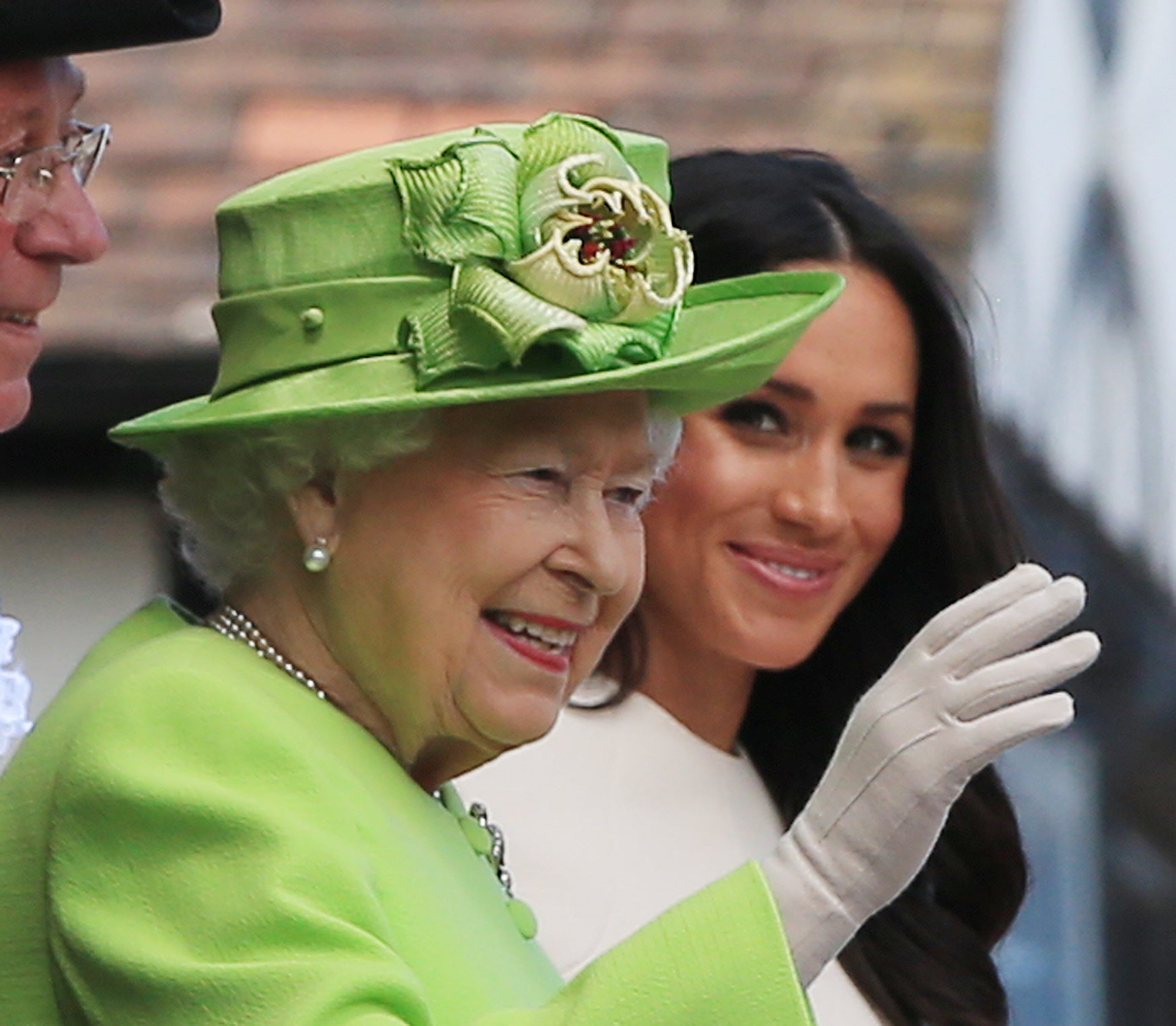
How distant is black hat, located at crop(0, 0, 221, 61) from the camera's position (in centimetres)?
254

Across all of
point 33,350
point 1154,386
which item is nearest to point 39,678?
point 1154,386

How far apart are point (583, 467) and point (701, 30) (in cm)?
474

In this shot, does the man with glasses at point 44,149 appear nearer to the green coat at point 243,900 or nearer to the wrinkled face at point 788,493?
the green coat at point 243,900

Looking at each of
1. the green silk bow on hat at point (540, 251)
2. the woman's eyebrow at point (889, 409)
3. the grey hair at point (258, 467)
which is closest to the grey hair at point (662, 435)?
the grey hair at point (258, 467)

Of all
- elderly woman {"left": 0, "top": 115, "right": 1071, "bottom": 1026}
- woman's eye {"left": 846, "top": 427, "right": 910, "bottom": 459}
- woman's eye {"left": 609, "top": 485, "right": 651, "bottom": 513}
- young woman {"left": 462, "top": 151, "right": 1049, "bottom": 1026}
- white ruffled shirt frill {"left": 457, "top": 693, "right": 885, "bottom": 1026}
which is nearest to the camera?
elderly woman {"left": 0, "top": 115, "right": 1071, "bottom": 1026}

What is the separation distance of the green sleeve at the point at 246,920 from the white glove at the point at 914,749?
207mm

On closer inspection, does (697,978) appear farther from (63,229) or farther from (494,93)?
(494,93)

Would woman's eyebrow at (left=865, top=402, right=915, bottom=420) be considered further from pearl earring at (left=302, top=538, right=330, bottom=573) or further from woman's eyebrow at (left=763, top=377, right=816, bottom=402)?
pearl earring at (left=302, top=538, right=330, bottom=573)

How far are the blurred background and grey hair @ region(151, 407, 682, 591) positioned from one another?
3.53 metres

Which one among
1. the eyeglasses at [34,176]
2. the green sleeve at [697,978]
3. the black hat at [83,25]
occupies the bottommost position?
the green sleeve at [697,978]

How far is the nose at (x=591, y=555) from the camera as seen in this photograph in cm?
271

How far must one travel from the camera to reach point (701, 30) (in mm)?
7316

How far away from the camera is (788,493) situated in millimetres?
3662

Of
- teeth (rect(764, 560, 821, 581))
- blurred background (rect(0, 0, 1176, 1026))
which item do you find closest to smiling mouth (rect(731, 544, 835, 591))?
teeth (rect(764, 560, 821, 581))
